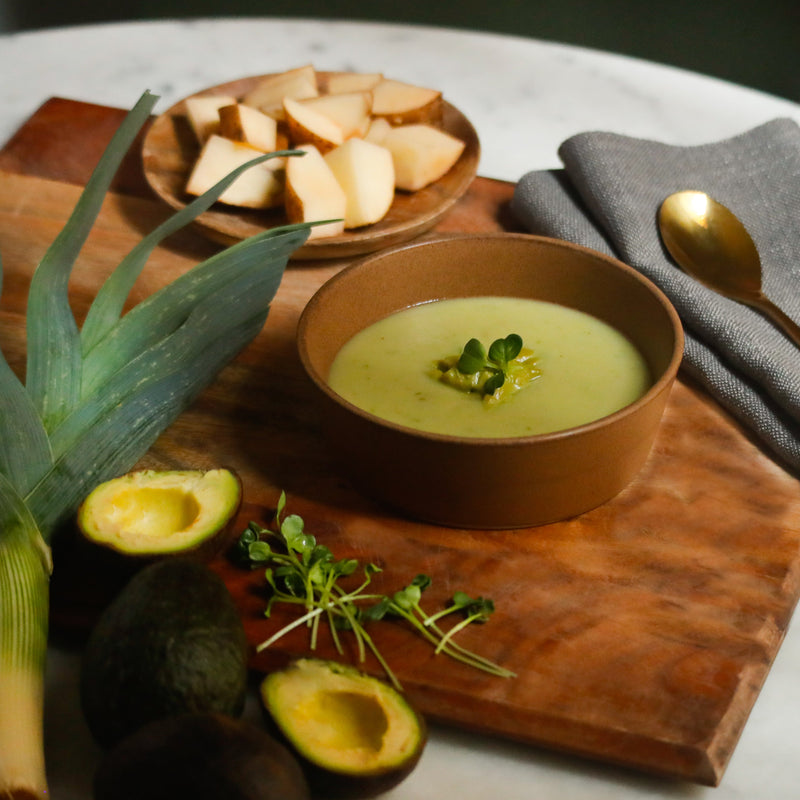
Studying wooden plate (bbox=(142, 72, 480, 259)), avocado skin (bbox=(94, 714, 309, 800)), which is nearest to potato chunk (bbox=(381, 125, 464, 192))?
wooden plate (bbox=(142, 72, 480, 259))

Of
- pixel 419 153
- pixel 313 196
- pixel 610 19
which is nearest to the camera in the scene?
pixel 313 196

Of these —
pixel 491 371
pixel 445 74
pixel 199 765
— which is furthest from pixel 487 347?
pixel 445 74

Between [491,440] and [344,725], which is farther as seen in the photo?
[491,440]

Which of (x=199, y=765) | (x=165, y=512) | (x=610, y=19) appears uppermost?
(x=199, y=765)

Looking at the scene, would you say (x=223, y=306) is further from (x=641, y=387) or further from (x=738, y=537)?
(x=738, y=537)

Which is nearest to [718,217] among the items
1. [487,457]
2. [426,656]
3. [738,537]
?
[738,537]

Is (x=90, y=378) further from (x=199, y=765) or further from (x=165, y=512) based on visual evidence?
(x=199, y=765)

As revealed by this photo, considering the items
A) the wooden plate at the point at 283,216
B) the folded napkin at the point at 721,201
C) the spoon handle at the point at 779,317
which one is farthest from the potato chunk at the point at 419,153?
the spoon handle at the point at 779,317

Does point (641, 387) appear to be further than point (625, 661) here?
Yes
